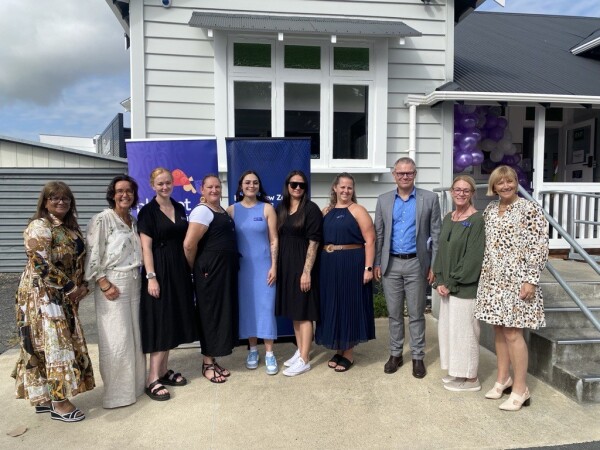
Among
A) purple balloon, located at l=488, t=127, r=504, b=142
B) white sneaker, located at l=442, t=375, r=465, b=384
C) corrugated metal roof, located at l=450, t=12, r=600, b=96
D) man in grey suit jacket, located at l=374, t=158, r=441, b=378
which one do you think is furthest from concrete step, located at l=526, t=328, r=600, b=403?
purple balloon, located at l=488, t=127, r=504, b=142

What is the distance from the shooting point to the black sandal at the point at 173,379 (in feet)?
11.9

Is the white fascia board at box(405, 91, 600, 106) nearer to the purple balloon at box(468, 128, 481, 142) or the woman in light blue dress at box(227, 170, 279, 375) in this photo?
the purple balloon at box(468, 128, 481, 142)

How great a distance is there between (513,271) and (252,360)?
2.25 metres

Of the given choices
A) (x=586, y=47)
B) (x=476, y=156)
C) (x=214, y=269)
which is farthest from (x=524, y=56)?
(x=214, y=269)

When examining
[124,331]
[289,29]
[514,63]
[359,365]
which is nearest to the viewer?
[124,331]

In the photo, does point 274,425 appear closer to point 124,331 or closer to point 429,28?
point 124,331

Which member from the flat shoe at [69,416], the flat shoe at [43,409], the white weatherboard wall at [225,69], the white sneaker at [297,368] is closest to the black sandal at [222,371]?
the white sneaker at [297,368]

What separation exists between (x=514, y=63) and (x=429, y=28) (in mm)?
2113

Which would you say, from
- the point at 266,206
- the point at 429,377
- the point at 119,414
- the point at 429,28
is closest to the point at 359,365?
the point at 429,377

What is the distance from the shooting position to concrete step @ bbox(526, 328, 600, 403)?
10.6 feet

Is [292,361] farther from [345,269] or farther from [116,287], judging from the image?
[116,287]

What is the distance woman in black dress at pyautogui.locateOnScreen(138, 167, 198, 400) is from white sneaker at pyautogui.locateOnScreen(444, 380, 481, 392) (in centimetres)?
210

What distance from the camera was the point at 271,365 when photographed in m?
3.84

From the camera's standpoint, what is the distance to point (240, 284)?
12.6ft
